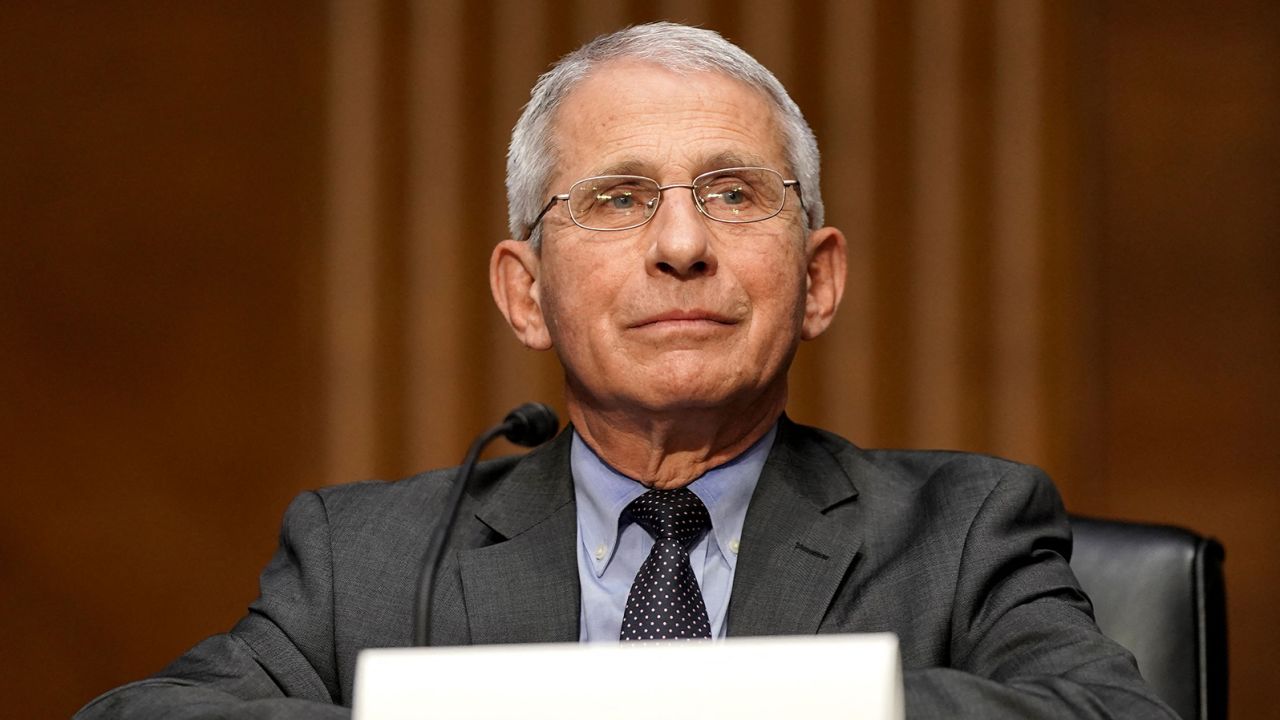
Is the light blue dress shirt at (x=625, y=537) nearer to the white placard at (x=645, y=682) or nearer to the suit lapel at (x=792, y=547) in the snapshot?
the suit lapel at (x=792, y=547)

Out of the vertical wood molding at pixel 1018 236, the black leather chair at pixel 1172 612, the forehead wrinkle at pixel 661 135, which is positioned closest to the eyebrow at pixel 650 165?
the forehead wrinkle at pixel 661 135

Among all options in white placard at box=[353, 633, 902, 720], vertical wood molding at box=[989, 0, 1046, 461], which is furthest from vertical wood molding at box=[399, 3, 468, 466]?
white placard at box=[353, 633, 902, 720]

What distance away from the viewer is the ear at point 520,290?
191 centimetres

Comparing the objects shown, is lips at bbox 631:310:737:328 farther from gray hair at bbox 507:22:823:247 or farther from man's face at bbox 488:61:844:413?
gray hair at bbox 507:22:823:247

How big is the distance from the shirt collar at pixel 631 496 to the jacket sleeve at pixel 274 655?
339mm

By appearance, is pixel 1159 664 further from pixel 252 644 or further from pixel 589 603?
pixel 252 644

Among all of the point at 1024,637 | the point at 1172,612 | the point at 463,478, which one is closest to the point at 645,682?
the point at 463,478

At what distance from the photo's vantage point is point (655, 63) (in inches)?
70.4

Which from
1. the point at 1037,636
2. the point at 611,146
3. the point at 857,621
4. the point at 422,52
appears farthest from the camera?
the point at 422,52

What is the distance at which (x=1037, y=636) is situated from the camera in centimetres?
145

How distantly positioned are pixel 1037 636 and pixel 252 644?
92cm

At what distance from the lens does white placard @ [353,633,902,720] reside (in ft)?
2.84

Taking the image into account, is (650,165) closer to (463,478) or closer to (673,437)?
(673,437)

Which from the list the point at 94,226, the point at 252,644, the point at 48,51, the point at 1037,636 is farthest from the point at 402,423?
the point at 1037,636
